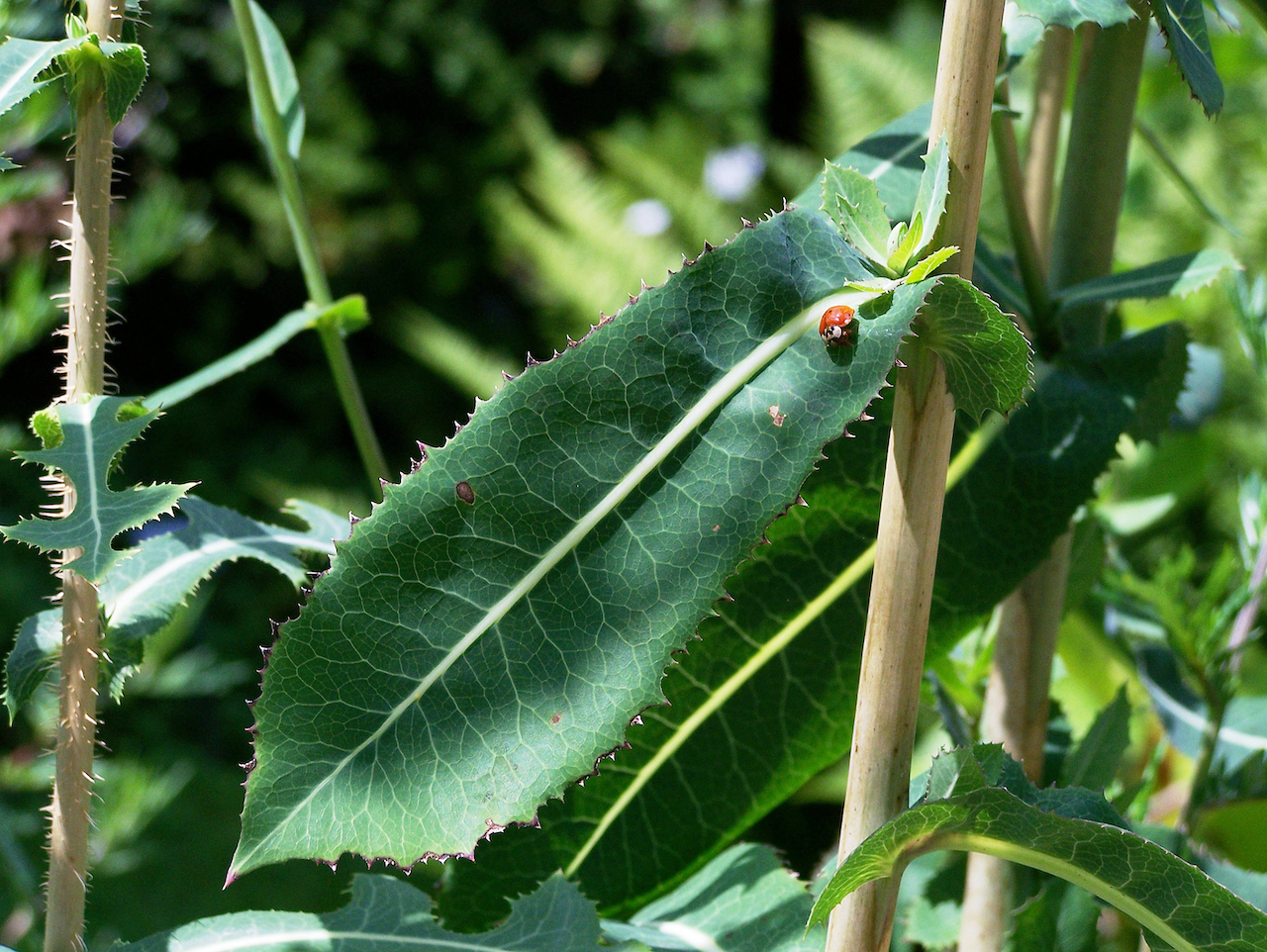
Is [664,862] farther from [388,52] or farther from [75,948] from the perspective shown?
[388,52]

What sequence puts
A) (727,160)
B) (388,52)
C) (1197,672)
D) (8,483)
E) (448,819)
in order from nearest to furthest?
(448,819) < (1197,672) < (8,483) < (388,52) < (727,160)

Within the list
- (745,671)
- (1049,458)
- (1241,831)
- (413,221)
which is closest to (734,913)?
(745,671)

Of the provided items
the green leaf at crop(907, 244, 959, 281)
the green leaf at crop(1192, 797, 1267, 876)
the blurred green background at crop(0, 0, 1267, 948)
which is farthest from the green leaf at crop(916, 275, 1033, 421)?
the blurred green background at crop(0, 0, 1267, 948)

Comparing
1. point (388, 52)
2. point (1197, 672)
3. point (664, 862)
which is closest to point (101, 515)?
point (664, 862)

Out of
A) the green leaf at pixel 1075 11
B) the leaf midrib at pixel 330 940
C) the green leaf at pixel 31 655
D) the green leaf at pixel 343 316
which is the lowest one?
the leaf midrib at pixel 330 940

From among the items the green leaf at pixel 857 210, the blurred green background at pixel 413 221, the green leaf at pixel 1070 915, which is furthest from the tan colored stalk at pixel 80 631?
the blurred green background at pixel 413 221

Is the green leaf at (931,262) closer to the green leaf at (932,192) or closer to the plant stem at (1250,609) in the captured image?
the green leaf at (932,192)

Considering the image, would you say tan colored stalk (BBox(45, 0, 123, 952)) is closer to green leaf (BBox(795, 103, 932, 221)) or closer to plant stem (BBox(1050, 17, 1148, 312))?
green leaf (BBox(795, 103, 932, 221))
